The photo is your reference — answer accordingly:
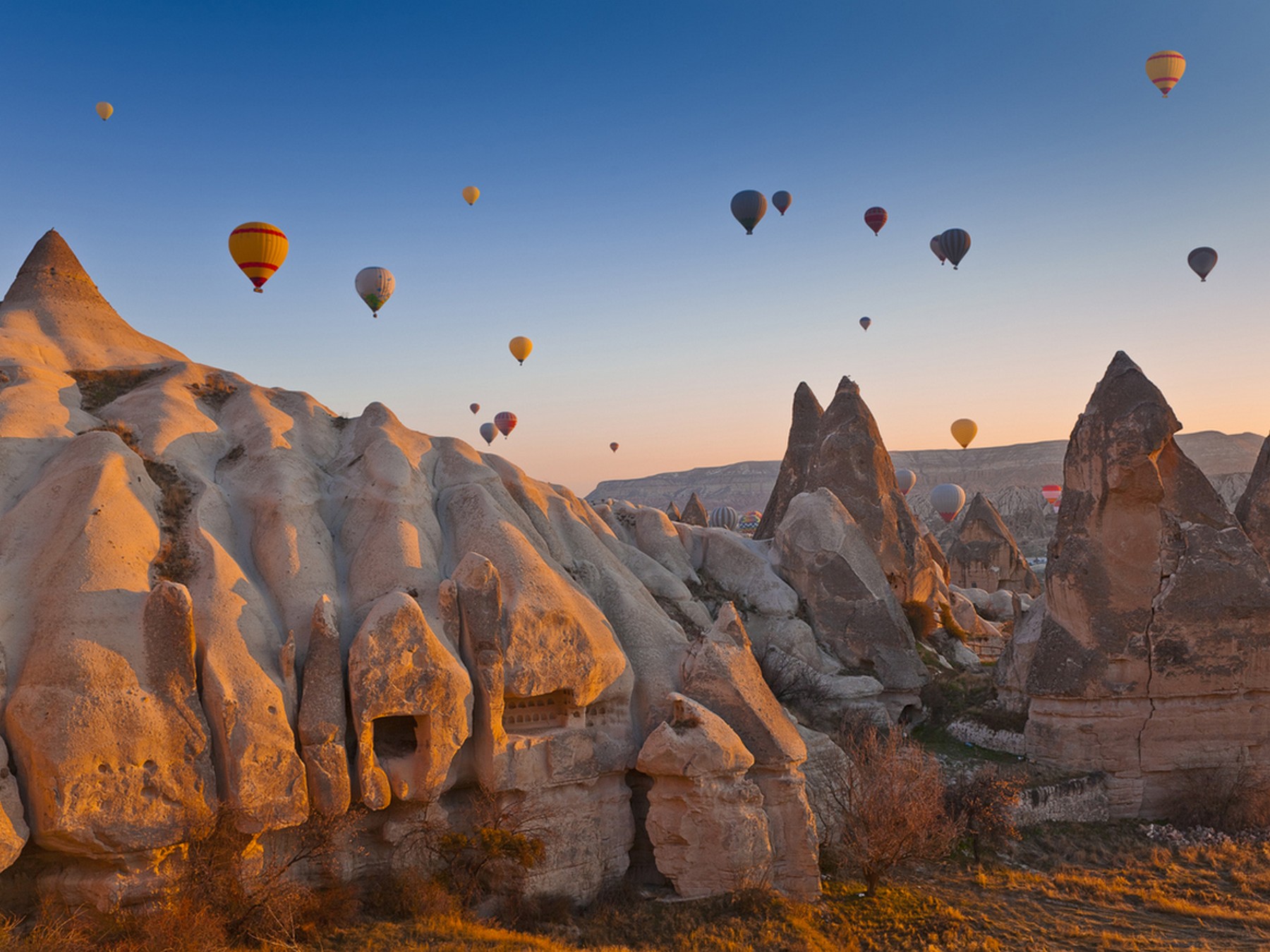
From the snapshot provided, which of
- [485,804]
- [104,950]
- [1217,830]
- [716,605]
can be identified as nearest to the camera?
[104,950]

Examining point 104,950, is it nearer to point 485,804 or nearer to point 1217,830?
point 485,804

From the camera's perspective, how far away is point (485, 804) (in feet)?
48.7

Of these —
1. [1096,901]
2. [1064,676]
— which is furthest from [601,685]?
[1064,676]

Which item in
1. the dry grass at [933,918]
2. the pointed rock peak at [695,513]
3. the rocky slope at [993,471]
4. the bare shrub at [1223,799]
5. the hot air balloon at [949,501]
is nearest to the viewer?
the dry grass at [933,918]

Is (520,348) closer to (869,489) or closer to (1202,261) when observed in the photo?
(869,489)

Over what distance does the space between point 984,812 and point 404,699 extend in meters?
11.5

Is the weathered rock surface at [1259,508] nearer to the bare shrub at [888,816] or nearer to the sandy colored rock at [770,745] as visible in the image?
the bare shrub at [888,816]

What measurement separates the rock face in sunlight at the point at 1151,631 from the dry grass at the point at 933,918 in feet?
5.88

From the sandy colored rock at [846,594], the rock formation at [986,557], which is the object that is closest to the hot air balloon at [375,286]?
the sandy colored rock at [846,594]

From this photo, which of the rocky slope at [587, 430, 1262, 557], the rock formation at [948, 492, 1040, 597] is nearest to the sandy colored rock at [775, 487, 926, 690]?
the rock formation at [948, 492, 1040, 597]

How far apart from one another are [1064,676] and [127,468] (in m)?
18.6

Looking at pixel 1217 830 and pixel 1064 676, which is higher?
Result: pixel 1064 676

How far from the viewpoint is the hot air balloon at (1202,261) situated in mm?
34812

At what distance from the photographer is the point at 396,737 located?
15352 mm
